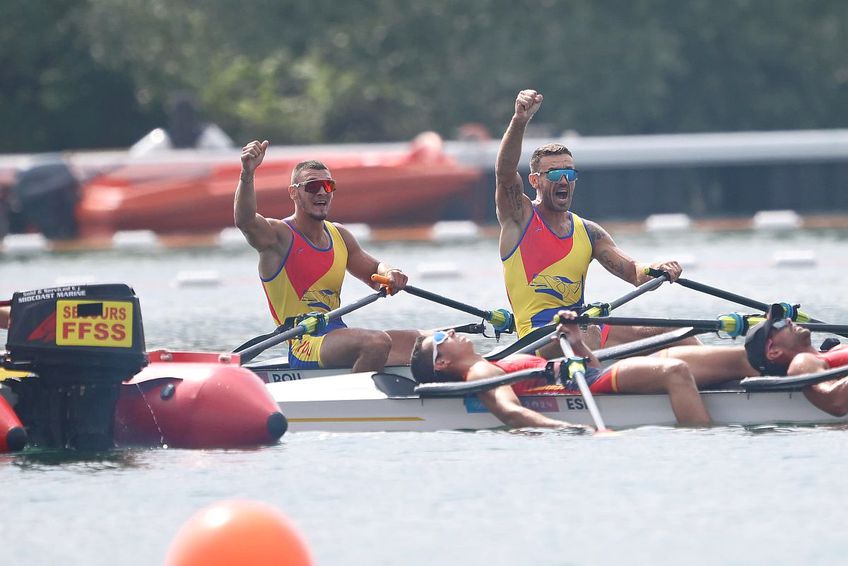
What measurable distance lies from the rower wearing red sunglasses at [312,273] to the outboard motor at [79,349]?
1.95 m

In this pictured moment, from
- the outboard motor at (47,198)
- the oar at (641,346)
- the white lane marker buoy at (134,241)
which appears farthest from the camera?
the outboard motor at (47,198)

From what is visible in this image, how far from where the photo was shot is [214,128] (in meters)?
32.1

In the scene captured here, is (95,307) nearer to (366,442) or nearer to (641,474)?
(366,442)

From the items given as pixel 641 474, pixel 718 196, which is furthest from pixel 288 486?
pixel 718 196

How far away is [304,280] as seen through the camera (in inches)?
494

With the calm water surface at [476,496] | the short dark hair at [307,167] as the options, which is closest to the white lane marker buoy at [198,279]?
the short dark hair at [307,167]

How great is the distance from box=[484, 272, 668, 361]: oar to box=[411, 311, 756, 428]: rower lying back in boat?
0.44ft

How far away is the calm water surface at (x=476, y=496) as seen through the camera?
8.05 meters

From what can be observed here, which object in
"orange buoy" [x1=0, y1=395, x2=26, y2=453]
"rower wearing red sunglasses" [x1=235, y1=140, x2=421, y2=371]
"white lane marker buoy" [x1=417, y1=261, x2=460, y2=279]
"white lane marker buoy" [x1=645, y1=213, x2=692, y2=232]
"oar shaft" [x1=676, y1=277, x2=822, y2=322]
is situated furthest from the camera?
"white lane marker buoy" [x1=645, y1=213, x2=692, y2=232]

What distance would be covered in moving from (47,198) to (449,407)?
19401 mm

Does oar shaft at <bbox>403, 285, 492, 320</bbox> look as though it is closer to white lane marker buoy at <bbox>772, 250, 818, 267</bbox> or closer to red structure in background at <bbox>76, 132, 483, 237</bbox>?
white lane marker buoy at <bbox>772, 250, 818, 267</bbox>

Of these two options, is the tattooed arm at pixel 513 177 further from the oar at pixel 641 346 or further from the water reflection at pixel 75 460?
the water reflection at pixel 75 460

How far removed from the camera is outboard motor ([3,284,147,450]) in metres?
10.4

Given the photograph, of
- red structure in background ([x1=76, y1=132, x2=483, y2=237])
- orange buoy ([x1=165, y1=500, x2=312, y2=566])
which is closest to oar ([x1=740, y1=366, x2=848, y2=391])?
orange buoy ([x1=165, y1=500, x2=312, y2=566])
